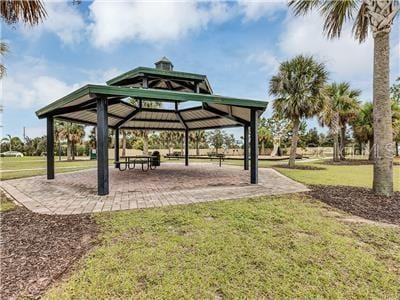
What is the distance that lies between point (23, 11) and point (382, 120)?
8.53 m

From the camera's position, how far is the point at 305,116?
Answer: 1557cm

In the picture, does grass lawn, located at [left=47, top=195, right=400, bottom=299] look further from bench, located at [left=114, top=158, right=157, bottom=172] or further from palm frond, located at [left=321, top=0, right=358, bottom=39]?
bench, located at [left=114, top=158, right=157, bottom=172]

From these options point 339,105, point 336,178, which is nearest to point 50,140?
point 336,178

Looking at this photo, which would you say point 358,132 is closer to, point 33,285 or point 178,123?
point 178,123

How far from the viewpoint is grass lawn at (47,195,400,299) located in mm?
2381

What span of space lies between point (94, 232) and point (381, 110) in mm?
7605

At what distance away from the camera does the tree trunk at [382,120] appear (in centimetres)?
619

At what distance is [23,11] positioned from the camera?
3912 millimetres

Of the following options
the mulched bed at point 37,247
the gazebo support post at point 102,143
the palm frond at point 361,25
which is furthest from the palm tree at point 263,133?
the mulched bed at point 37,247

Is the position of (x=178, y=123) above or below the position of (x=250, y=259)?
above

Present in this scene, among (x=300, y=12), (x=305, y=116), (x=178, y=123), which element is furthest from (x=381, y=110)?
(x=178, y=123)

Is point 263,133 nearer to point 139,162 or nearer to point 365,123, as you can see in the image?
point 365,123

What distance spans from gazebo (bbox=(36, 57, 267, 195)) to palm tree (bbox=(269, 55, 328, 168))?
4442 mm

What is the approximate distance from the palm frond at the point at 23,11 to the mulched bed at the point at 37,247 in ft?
12.0
